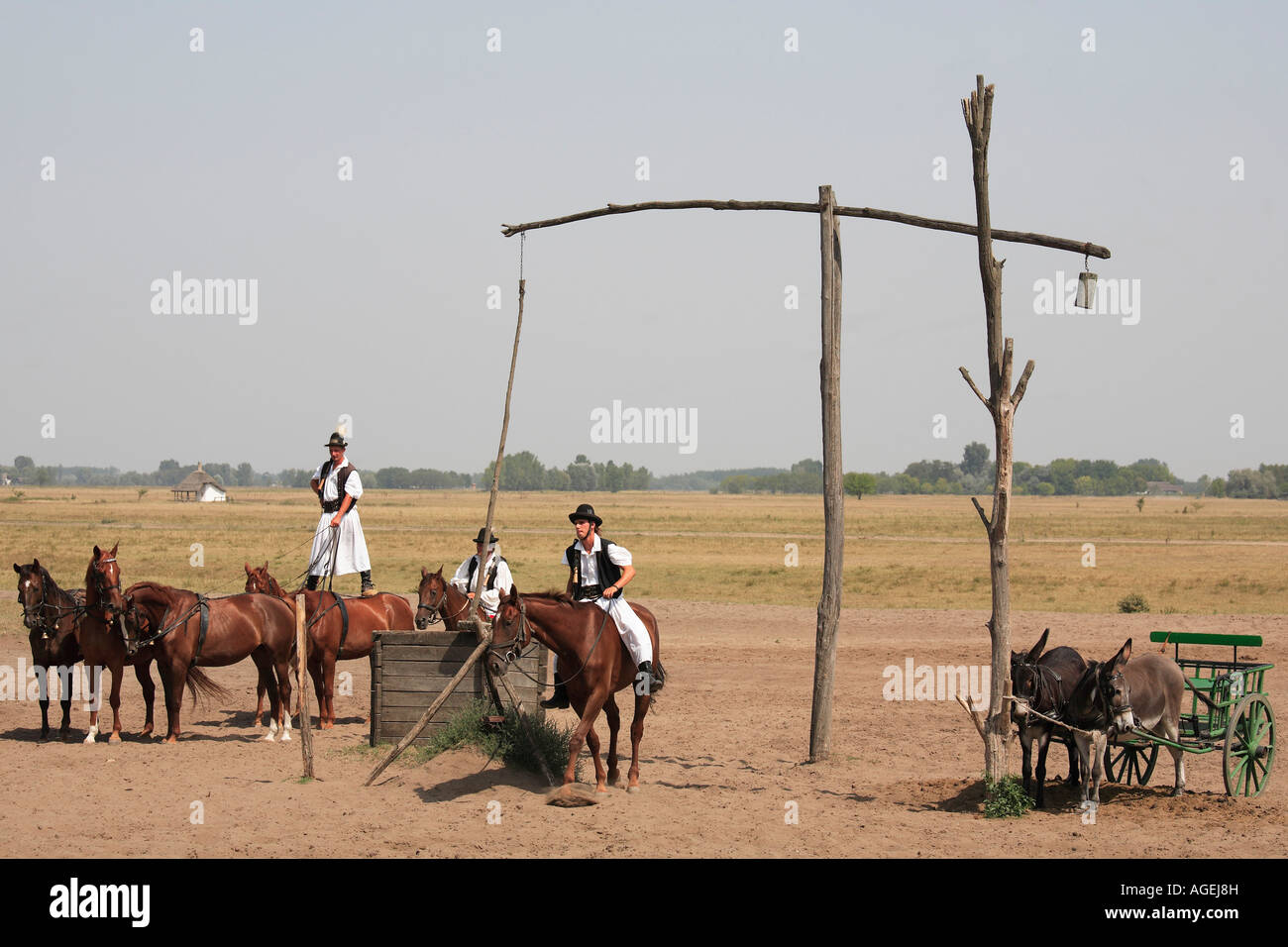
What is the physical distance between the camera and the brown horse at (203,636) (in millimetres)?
13062

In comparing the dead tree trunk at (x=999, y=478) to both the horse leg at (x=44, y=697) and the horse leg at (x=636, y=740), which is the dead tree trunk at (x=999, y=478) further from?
the horse leg at (x=44, y=697)

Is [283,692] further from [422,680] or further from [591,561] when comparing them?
[591,561]

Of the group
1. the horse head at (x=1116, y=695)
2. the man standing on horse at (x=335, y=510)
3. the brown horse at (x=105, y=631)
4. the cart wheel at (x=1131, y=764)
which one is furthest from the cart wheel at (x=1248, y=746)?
the brown horse at (x=105, y=631)

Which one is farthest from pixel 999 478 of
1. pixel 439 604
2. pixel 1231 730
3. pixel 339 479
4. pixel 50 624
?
pixel 50 624

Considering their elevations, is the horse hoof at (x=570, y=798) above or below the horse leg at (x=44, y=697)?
below

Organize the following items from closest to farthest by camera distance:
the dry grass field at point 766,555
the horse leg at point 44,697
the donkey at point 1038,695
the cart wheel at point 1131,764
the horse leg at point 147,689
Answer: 1. the donkey at point 1038,695
2. the cart wheel at point 1131,764
3. the horse leg at point 44,697
4. the horse leg at point 147,689
5. the dry grass field at point 766,555

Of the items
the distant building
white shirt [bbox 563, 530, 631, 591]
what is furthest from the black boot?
the distant building

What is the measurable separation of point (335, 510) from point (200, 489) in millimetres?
119425

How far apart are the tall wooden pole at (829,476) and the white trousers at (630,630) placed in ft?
7.95

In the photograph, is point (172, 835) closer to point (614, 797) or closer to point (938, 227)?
point (614, 797)

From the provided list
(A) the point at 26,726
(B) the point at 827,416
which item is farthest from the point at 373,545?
(B) the point at 827,416

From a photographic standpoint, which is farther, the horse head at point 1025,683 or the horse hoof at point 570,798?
the horse hoof at point 570,798

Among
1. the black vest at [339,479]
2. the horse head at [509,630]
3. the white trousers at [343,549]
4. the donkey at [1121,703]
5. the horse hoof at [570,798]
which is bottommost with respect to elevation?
the horse hoof at [570,798]

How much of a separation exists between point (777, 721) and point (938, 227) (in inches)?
260
